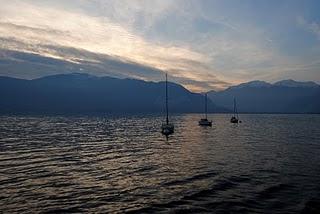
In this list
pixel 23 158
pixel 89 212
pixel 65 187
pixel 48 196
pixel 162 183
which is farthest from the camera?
pixel 23 158

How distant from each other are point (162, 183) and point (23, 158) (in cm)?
2451

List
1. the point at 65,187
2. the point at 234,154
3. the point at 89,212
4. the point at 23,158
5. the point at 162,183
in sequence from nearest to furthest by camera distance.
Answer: the point at 89,212, the point at 65,187, the point at 162,183, the point at 23,158, the point at 234,154

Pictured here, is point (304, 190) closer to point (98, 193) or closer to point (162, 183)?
point (162, 183)

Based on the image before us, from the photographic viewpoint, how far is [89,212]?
24.1 meters

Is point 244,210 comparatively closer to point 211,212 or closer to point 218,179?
point 211,212

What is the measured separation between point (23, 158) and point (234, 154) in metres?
32.6

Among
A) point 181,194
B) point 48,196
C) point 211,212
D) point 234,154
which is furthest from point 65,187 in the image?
point 234,154

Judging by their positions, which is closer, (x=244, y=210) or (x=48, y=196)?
(x=244, y=210)

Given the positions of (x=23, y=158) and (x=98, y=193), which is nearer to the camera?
(x=98, y=193)

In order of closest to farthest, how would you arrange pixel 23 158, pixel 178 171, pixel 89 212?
pixel 89 212 → pixel 178 171 → pixel 23 158

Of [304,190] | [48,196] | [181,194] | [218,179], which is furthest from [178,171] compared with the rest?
[48,196]

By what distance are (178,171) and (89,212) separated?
17.4 meters

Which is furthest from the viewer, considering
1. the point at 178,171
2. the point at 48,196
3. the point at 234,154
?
the point at 234,154

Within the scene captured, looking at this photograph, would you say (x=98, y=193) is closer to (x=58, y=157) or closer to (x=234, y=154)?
(x=58, y=157)
